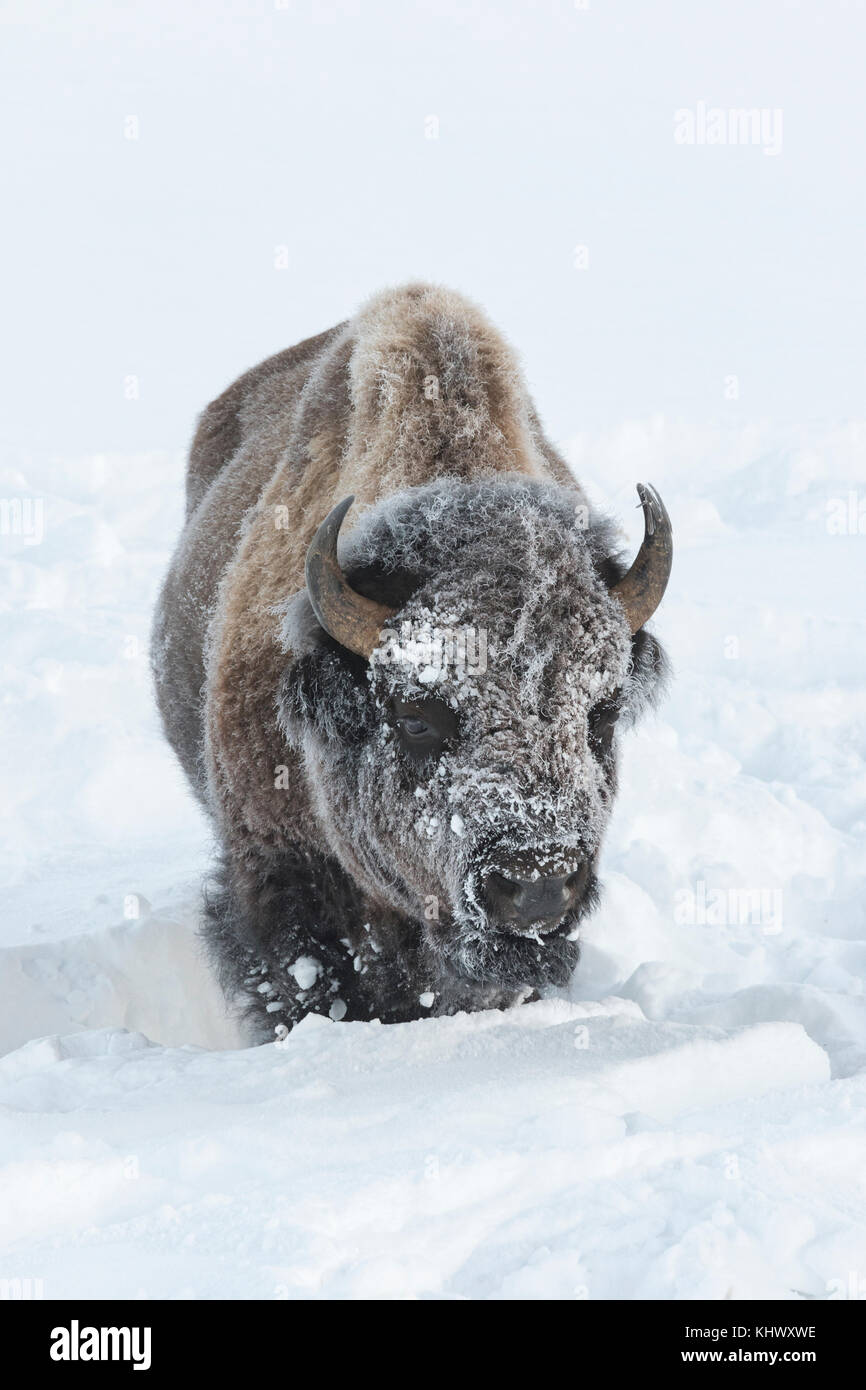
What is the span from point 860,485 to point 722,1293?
15.7m

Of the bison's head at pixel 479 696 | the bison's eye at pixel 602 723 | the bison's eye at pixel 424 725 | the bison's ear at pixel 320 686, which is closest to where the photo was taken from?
the bison's head at pixel 479 696

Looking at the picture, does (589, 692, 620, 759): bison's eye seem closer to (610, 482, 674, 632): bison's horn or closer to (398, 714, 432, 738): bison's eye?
(610, 482, 674, 632): bison's horn

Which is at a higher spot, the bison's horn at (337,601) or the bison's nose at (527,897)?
the bison's horn at (337,601)

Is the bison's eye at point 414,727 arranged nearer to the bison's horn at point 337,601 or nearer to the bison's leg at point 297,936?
the bison's horn at point 337,601

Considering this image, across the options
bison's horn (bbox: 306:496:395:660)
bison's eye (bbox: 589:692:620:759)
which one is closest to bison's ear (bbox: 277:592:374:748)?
bison's horn (bbox: 306:496:395:660)

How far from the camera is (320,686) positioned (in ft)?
12.1

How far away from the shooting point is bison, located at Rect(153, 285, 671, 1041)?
3.22 m

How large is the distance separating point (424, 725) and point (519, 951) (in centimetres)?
72

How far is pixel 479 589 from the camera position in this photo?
10.9ft

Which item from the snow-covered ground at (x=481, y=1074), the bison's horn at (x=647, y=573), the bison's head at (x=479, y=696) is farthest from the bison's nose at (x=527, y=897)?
the bison's horn at (x=647, y=573)

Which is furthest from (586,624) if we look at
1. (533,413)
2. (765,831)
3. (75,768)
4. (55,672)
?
(55,672)

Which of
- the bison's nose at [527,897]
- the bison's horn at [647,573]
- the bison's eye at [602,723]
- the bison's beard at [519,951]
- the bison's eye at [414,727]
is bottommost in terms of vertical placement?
the bison's beard at [519,951]

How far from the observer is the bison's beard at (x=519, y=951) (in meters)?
3.23

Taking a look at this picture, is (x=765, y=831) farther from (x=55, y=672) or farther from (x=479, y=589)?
(x=55, y=672)
